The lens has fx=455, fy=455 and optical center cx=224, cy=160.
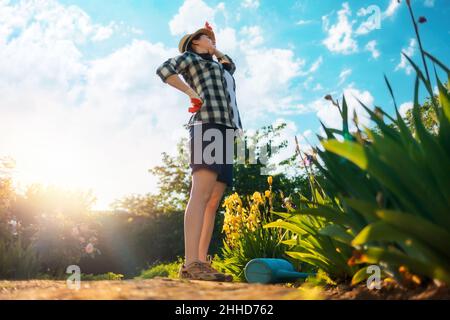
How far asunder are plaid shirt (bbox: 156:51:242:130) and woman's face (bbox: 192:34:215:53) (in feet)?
0.46

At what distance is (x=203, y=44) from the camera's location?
3.86m

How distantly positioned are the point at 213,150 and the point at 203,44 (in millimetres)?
1075

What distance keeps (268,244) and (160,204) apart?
15492 millimetres

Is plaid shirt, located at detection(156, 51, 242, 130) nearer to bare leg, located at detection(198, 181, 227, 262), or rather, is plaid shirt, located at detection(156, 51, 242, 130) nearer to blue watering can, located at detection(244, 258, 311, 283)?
bare leg, located at detection(198, 181, 227, 262)

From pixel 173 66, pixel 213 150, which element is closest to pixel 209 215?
pixel 213 150

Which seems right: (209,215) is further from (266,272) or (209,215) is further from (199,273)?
(266,272)

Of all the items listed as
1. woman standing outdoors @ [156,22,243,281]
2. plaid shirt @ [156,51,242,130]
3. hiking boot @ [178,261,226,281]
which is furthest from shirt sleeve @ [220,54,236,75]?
hiking boot @ [178,261,226,281]

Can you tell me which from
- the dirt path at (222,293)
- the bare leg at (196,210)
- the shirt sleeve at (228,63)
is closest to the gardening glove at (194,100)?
the bare leg at (196,210)

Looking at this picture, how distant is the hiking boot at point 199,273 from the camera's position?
3.00m

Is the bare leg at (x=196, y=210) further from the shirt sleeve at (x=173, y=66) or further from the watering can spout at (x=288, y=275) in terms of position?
the shirt sleeve at (x=173, y=66)

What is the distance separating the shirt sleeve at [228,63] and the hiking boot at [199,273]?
183cm

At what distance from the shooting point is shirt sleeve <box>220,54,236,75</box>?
4.03m

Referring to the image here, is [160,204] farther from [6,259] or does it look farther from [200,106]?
[200,106]
